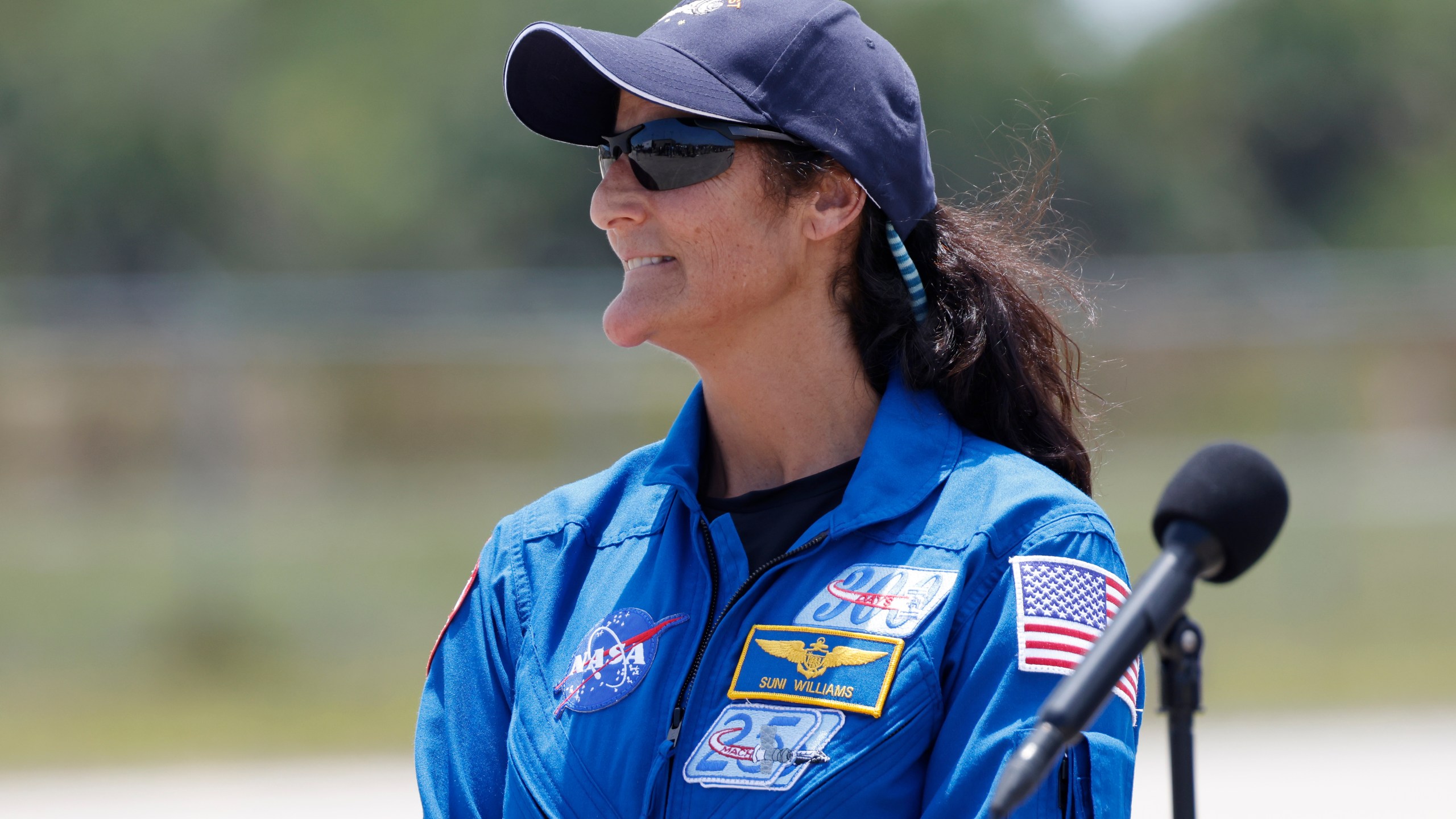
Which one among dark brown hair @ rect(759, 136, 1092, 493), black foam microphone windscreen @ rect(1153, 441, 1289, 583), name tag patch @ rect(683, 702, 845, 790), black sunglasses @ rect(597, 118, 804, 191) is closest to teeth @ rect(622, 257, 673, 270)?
black sunglasses @ rect(597, 118, 804, 191)

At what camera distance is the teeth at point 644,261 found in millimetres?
2549

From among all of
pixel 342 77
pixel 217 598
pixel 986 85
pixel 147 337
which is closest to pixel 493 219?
pixel 342 77

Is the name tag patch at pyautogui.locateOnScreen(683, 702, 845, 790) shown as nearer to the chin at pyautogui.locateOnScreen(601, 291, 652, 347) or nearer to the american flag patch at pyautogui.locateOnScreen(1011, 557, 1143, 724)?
the american flag patch at pyautogui.locateOnScreen(1011, 557, 1143, 724)

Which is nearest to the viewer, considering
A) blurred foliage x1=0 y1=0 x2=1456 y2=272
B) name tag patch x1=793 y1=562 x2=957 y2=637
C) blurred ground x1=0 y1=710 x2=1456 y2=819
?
name tag patch x1=793 y1=562 x2=957 y2=637

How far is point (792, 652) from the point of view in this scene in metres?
2.21

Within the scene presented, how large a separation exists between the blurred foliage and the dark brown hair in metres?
21.5

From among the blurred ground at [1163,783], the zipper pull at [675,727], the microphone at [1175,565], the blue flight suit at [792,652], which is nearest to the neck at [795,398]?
the blue flight suit at [792,652]

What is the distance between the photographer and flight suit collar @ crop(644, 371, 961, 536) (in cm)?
230

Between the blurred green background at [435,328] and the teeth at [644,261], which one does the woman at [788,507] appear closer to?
the teeth at [644,261]

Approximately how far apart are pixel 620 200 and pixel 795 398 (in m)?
0.46

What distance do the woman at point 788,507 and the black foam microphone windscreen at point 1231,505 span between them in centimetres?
63

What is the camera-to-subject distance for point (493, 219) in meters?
30.5

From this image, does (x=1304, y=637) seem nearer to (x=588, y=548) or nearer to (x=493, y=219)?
(x=588, y=548)

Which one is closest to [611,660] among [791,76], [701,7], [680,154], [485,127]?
[680,154]
